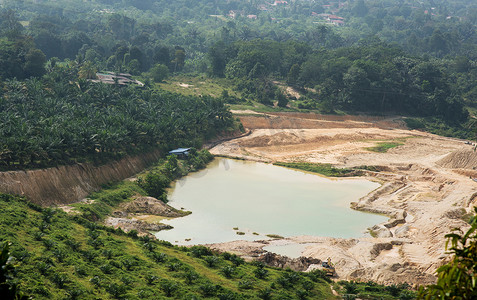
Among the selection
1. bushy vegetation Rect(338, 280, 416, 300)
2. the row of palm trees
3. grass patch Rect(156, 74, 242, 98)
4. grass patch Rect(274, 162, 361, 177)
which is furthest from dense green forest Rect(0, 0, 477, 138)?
bushy vegetation Rect(338, 280, 416, 300)

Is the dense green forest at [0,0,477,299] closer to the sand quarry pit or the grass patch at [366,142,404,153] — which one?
the sand quarry pit

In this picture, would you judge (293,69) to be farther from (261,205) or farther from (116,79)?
(261,205)

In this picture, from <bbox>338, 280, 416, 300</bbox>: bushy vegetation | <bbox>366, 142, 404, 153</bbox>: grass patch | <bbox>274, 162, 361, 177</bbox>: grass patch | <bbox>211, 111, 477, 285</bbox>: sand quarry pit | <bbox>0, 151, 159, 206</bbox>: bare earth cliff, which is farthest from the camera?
<bbox>366, 142, 404, 153</bbox>: grass patch

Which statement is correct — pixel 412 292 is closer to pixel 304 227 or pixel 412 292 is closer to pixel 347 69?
pixel 304 227

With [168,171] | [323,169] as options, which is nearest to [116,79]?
[168,171]

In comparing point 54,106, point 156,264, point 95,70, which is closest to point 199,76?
point 95,70

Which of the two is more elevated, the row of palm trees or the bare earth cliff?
the row of palm trees

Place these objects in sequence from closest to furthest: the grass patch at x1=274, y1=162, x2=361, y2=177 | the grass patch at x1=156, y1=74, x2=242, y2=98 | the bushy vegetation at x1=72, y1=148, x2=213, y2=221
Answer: the bushy vegetation at x1=72, y1=148, x2=213, y2=221
the grass patch at x1=274, y1=162, x2=361, y2=177
the grass patch at x1=156, y1=74, x2=242, y2=98
